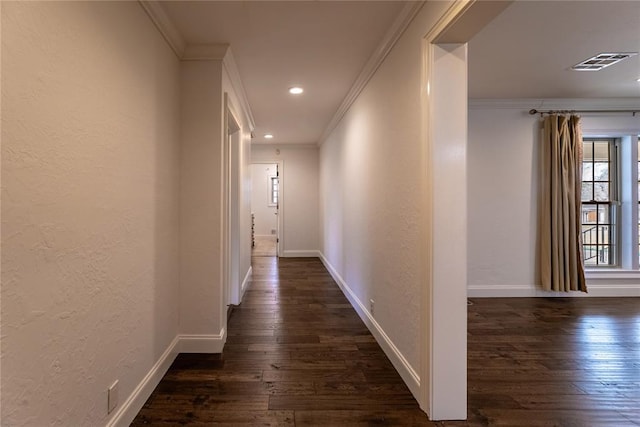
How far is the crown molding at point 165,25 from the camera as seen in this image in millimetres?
1840

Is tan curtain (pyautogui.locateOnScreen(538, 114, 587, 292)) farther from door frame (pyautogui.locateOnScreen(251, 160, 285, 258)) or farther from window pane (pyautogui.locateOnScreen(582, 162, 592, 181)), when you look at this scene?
door frame (pyautogui.locateOnScreen(251, 160, 285, 258))

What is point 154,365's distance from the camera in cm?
201

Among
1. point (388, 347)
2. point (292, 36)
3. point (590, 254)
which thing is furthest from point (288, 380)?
point (590, 254)

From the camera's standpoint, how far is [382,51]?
2.46 m

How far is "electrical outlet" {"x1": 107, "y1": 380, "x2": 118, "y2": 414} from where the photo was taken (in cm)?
149

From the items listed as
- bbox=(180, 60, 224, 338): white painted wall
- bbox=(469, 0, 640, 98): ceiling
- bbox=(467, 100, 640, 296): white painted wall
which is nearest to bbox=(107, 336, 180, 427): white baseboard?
bbox=(180, 60, 224, 338): white painted wall

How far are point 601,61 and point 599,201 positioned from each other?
84.7 inches

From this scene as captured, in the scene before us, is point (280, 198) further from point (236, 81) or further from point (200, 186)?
point (200, 186)

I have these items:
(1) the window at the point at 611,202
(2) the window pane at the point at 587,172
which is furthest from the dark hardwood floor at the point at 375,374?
(2) the window pane at the point at 587,172

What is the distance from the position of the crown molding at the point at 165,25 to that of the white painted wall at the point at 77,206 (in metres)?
0.07

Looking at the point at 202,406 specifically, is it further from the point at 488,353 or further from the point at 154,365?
the point at 488,353

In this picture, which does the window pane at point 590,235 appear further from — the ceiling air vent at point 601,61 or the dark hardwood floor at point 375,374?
the ceiling air vent at point 601,61

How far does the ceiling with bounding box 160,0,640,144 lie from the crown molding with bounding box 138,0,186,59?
41 millimetres

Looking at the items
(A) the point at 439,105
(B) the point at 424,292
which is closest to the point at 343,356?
(B) the point at 424,292
